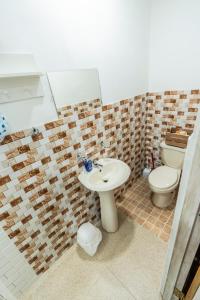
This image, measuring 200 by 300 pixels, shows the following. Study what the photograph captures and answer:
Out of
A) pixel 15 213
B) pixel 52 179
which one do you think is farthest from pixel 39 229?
pixel 52 179

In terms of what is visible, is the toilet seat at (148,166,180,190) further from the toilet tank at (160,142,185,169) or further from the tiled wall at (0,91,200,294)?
the tiled wall at (0,91,200,294)

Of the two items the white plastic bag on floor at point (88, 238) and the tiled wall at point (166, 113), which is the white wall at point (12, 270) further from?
the tiled wall at point (166, 113)

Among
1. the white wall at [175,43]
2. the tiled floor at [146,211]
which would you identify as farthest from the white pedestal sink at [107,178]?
the white wall at [175,43]

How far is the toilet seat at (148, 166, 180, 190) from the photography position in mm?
1757

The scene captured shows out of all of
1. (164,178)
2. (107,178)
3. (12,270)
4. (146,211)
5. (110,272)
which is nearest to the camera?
(12,270)

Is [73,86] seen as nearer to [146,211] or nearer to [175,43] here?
Answer: [175,43]

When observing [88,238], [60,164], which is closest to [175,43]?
[60,164]

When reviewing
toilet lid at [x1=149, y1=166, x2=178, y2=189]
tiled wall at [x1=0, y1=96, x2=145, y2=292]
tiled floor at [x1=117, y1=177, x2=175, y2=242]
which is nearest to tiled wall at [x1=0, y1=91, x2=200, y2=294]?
tiled wall at [x1=0, y1=96, x2=145, y2=292]

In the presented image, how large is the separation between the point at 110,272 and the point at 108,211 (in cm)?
53

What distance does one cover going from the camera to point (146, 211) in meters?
1.95

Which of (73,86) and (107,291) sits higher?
(73,86)

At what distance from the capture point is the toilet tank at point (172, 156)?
1865 mm

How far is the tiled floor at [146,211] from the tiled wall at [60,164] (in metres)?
0.27

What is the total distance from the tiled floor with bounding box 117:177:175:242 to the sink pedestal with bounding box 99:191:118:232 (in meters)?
0.35
